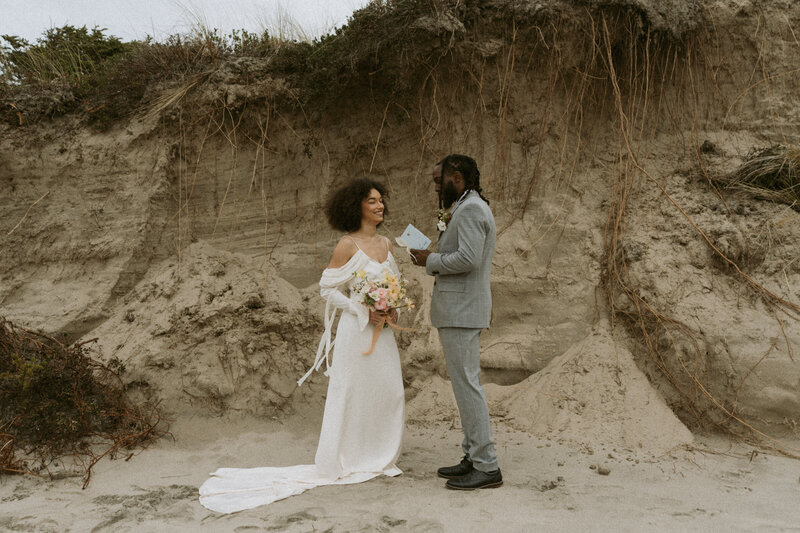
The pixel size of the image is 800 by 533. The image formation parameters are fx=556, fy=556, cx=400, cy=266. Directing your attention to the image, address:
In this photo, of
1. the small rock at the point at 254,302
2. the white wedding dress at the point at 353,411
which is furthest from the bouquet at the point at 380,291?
the small rock at the point at 254,302

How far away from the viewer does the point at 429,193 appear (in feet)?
21.1

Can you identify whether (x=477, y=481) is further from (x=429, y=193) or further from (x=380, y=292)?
(x=429, y=193)

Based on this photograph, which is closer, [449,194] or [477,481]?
[477,481]

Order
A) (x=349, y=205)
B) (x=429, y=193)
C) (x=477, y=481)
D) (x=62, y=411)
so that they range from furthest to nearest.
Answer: (x=429, y=193) → (x=62, y=411) → (x=349, y=205) → (x=477, y=481)

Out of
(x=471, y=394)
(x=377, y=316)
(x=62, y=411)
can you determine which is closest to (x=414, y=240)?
(x=377, y=316)

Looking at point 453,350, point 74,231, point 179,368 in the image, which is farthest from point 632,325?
point 74,231

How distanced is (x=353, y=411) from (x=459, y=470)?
88 cm

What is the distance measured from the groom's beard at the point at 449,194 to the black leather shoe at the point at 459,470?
72.7 inches

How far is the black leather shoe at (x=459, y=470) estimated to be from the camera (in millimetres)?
3996

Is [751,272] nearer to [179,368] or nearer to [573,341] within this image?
[573,341]

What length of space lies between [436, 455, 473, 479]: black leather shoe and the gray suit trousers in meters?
0.17

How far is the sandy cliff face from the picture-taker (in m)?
5.54

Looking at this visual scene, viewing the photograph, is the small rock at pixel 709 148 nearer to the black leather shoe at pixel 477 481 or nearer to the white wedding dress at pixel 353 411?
the white wedding dress at pixel 353 411

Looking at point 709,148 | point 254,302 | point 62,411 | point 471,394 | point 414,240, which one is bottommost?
point 62,411
